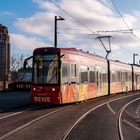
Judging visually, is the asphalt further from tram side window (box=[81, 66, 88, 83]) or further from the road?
the road

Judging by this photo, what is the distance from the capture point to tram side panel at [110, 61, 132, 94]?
38531 mm

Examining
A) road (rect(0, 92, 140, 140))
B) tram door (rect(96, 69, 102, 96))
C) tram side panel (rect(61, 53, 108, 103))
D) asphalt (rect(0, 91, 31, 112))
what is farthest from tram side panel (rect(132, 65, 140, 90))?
road (rect(0, 92, 140, 140))

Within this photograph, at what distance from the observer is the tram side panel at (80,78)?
78.2ft

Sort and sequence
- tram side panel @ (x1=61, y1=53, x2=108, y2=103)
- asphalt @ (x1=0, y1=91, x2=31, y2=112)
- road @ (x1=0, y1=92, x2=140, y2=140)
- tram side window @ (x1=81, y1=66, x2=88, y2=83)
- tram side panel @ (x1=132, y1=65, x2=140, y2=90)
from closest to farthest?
road @ (x1=0, y1=92, x2=140, y2=140)
asphalt @ (x1=0, y1=91, x2=31, y2=112)
tram side panel @ (x1=61, y1=53, x2=108, y2=103)
tram side window @ (x1=81, y1=66, x2=88, y2=83)
tram side panel @ (x1=132, y1=65, x2=140, y2=90)

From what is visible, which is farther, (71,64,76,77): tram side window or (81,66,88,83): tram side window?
(81,66,88,83): tram side window

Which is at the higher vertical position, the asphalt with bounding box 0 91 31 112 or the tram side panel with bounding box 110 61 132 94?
the tram side panel with bounding box 110 61 132 94

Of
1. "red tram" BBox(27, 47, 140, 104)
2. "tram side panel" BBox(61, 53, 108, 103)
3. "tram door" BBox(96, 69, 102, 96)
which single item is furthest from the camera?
"tram door" BBox(96, 69, 102, 96)

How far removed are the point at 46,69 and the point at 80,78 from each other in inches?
145

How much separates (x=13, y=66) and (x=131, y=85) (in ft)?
141

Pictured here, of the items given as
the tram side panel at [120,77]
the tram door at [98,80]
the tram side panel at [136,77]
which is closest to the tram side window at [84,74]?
the tram door at [98,80]

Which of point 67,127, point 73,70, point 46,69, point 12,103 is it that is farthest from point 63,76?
point 67,127

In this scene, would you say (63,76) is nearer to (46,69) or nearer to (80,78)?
(46,69)

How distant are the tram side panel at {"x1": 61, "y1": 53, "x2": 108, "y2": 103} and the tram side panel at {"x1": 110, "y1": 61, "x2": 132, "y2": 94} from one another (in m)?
4.89

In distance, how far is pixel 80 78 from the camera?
26234mm
